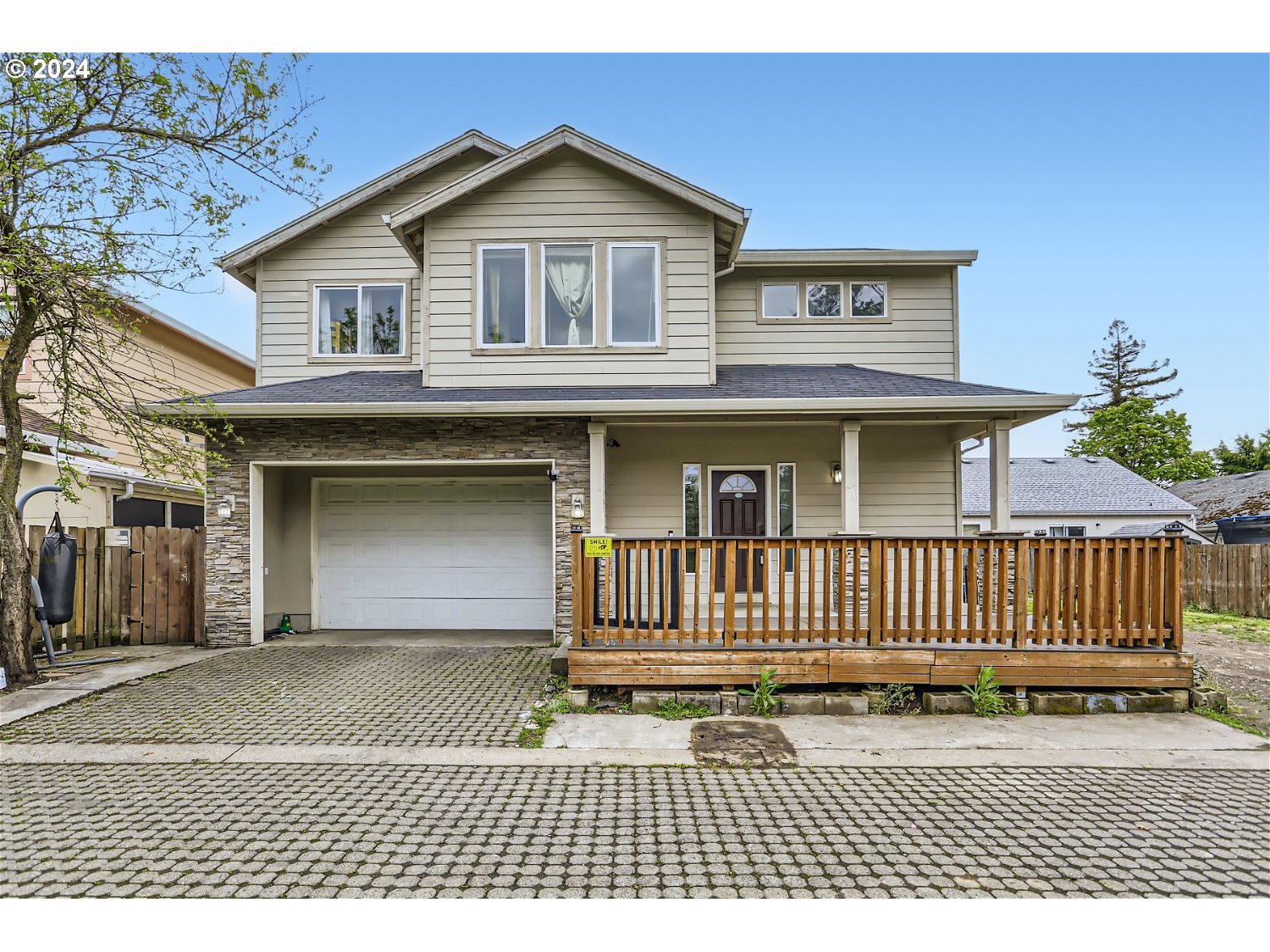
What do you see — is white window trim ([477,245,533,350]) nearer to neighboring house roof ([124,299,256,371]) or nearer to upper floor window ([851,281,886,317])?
upper floor window ([851,281,886,317])

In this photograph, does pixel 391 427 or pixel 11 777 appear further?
pixel 391 427

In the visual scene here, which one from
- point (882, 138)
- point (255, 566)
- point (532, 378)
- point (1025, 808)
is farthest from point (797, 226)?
point (1025, 808)

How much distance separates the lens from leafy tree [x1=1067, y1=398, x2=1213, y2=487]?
32.7m

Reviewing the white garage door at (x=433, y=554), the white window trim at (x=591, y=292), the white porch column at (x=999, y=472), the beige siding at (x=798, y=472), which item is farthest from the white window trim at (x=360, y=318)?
the white porch column at (x=999, y=472)

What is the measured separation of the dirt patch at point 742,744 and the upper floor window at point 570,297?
5.24 m

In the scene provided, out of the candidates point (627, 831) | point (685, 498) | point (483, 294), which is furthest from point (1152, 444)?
point (627, 831)

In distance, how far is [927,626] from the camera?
595cm

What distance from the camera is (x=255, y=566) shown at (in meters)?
8.55

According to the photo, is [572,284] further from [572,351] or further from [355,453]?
[355,453]

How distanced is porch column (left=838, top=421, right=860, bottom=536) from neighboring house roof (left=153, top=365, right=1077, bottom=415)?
16.0 inches

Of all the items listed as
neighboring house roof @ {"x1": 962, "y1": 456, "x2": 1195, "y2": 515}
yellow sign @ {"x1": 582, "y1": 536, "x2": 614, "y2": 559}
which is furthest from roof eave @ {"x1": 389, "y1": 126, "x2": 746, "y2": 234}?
neighboring house roof @ {"x1": 962, "y1": 456, "x2": 1195, "y2": 515}

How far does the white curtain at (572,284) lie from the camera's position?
8.79 metres
